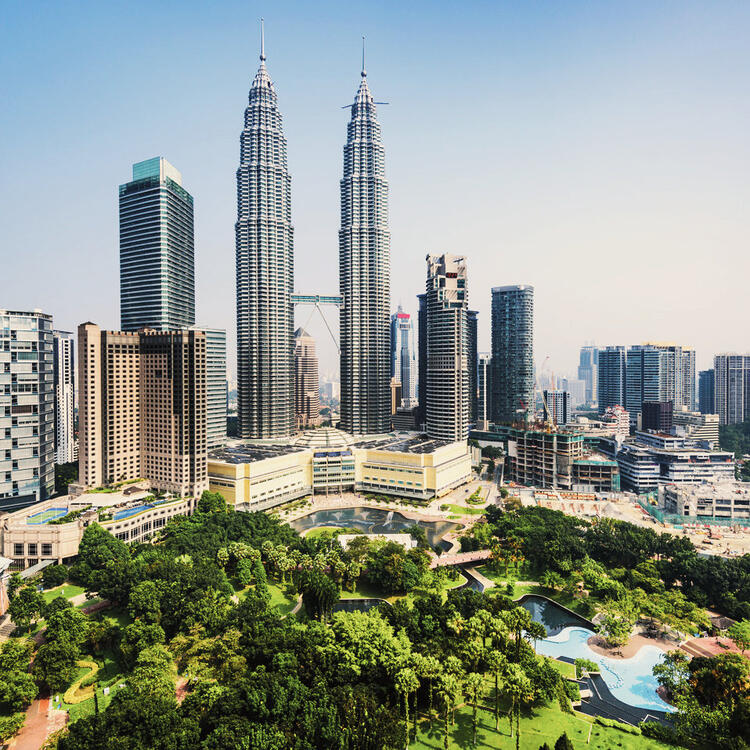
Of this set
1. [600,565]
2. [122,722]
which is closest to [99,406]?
[122,722]

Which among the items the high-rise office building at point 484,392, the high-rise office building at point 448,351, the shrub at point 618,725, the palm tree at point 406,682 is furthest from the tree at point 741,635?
the high-rise office building at point 484,392

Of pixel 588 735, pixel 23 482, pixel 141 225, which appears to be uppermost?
pixel 141 225

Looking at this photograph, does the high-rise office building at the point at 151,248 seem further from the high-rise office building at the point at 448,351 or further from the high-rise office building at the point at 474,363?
the high-rise office building at the point at 474,363

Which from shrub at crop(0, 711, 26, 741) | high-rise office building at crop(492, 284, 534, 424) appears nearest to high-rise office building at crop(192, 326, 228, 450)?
shrub at crop(0, 711, 26, 741)

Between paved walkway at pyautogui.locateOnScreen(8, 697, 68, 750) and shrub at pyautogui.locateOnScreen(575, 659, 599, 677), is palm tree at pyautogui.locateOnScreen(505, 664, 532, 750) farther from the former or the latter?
paved walkway at pyautogui.locateOnScreen(8, 697, 68, 750)

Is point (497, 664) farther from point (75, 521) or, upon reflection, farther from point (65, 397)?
point (65, 397)

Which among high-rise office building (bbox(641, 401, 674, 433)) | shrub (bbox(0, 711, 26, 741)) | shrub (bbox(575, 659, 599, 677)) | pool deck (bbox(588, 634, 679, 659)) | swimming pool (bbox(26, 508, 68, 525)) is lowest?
pool deck (bbox(588, 634, 679, 659))

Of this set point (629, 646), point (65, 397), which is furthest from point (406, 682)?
point (65, 397)

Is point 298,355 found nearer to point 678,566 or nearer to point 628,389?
point 628,389
